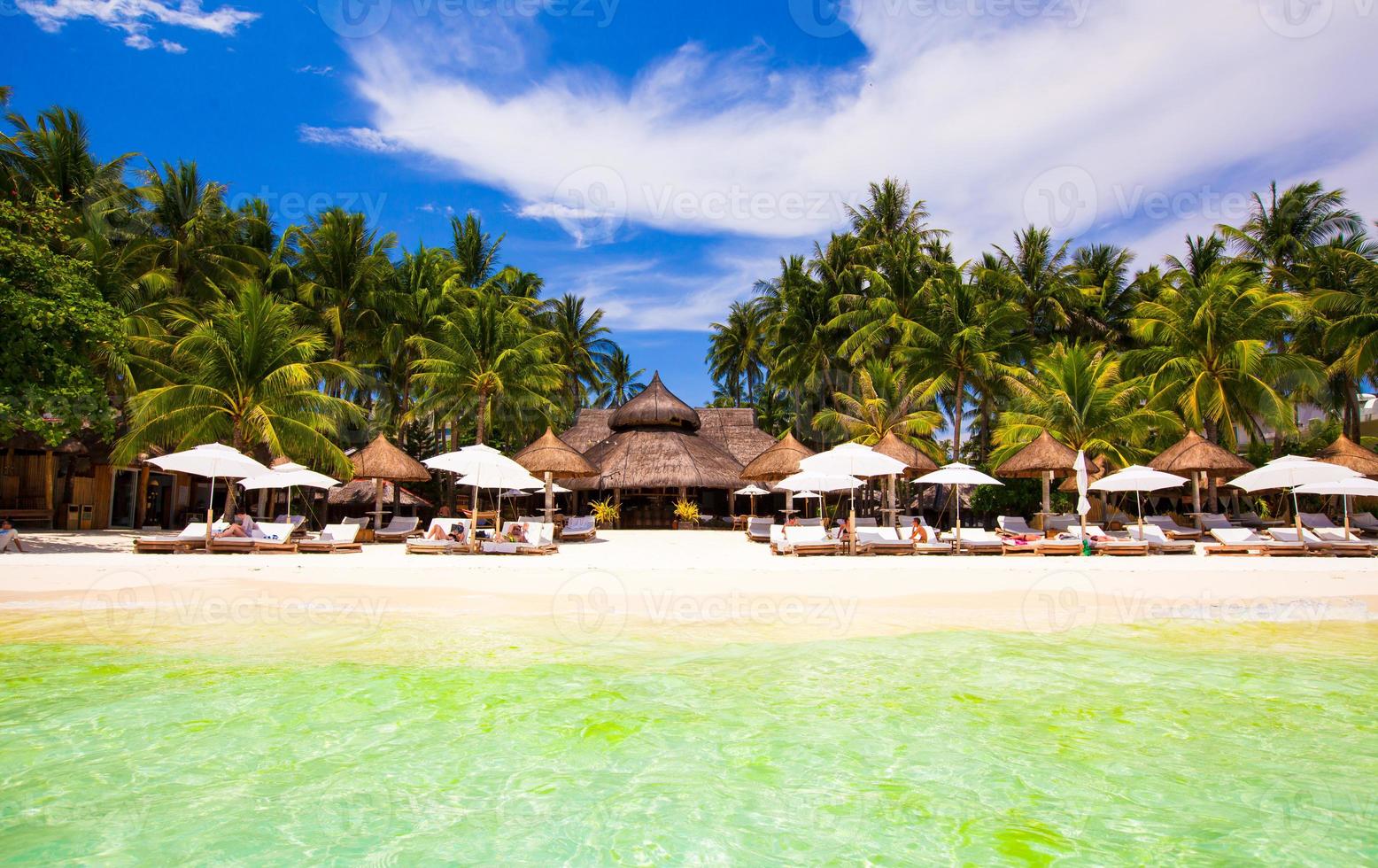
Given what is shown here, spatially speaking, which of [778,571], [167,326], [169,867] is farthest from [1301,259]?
[167,326]

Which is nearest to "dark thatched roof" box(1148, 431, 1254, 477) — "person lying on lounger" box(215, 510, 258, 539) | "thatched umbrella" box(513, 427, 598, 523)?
"thatched umbrella" box(513, 427, 598, 523)

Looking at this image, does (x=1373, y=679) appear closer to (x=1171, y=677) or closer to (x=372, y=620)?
(x=1171, y=677)

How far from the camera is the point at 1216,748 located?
14.9 ft

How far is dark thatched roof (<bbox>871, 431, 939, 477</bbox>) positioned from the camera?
18234 millimetres

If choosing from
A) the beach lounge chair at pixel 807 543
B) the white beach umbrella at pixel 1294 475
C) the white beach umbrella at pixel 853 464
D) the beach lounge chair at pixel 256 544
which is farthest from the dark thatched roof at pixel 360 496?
the white beach umbrella at pixel 1294 475

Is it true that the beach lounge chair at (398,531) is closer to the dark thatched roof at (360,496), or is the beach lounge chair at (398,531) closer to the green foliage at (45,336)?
the green foliage at (45,336)

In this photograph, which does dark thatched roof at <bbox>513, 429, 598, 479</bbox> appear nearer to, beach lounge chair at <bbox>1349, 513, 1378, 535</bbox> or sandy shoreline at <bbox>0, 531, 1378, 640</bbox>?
sandy shoreline at <bbox>0, 531, 1378, 640</bbox>

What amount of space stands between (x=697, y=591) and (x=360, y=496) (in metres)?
18.7

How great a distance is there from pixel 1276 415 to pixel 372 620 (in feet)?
76.0

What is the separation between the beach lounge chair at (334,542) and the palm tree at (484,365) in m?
7.31

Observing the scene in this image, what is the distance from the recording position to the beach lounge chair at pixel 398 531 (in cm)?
1781

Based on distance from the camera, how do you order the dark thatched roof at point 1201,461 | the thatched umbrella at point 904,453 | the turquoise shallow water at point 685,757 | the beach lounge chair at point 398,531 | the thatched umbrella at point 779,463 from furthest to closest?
the thatched umbrella at point 779,463
the thatched umbrella at point 904,453
the dark thatched roof at point 1201,461
the beach lounge chair at point 398,531
the turquoise shallow water at point 685,757

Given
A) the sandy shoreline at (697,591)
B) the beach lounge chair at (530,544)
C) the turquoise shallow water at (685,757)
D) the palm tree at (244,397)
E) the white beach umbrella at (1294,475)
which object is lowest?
the turquoise shallow water at (685,757)

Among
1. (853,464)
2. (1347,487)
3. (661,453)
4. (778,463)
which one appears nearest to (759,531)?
(778,463)
